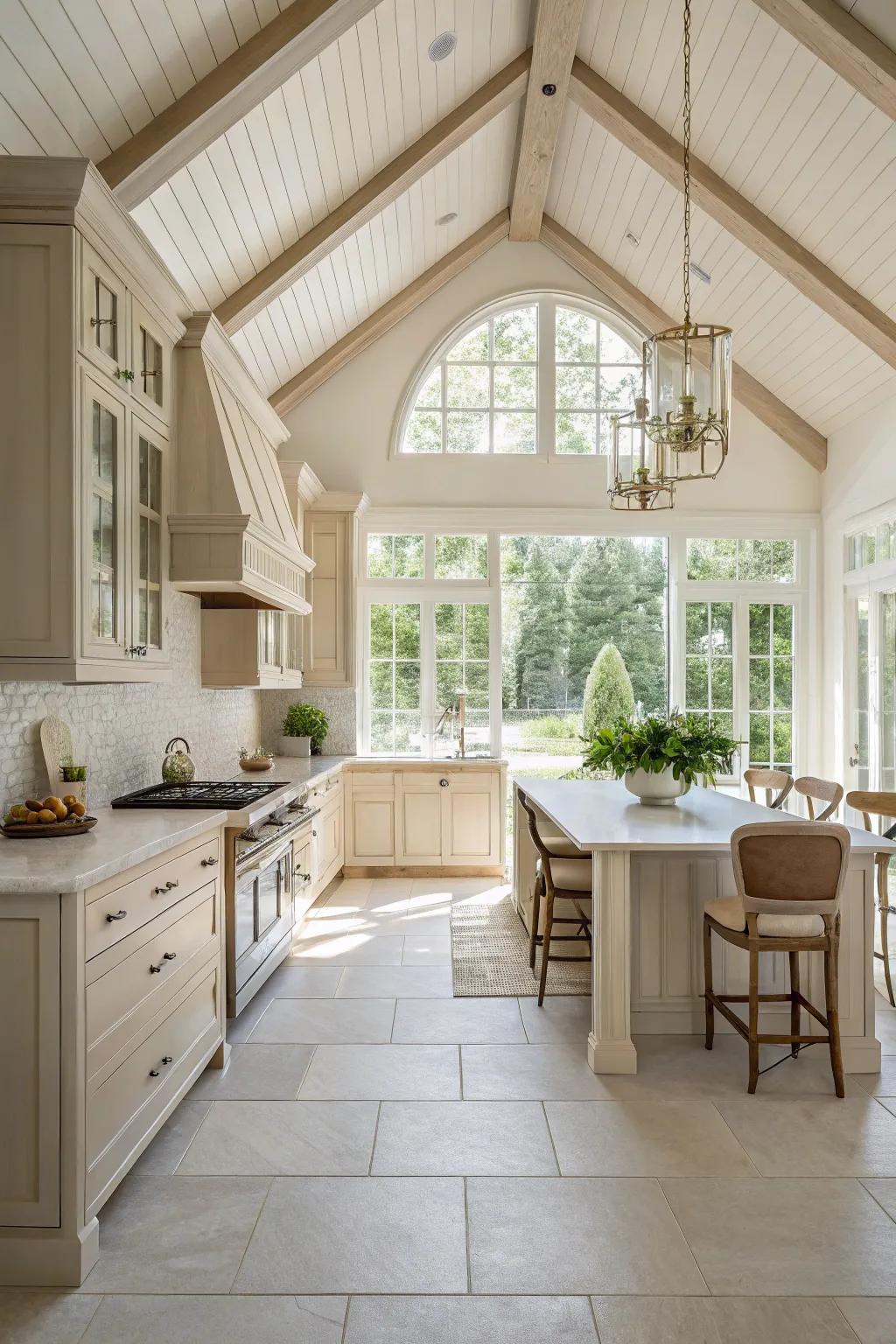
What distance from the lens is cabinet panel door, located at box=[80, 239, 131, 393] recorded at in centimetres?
286

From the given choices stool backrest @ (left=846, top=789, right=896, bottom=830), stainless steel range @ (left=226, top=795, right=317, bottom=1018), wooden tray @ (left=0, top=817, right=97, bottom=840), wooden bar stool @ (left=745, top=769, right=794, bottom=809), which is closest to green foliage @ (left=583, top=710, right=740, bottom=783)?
stool backrest @ (left=846, top=789, right=896, bottom=830)

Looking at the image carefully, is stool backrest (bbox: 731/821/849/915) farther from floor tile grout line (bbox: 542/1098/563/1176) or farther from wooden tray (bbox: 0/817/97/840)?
wooden tray (bbox: 0/817/97/840)

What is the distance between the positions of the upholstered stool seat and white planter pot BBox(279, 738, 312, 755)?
12.9 feet

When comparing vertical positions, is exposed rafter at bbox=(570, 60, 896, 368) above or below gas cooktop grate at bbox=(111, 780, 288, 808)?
above

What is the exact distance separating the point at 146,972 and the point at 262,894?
1.46 meters

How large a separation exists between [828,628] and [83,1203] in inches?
254

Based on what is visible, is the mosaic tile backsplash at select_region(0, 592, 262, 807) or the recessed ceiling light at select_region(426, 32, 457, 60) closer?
the mosaic tile backsplash at select_region(0, 592, 262, 807)

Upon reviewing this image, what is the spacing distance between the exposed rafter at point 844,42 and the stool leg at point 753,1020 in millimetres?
3749

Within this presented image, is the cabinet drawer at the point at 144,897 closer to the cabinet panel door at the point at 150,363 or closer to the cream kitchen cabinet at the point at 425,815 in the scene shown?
the cabinet panel door at the point at 150,363

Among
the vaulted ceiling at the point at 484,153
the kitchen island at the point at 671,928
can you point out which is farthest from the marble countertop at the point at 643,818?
the vaulted ceiling at the point at 484,153

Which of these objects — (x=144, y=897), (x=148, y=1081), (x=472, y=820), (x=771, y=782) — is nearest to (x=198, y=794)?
(x=144, y=897)

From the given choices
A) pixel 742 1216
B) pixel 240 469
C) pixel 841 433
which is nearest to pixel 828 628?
pixel 841 433

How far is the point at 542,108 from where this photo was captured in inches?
213

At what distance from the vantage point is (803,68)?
432 cm
